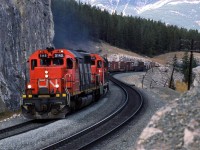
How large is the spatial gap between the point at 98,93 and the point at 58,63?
792cm

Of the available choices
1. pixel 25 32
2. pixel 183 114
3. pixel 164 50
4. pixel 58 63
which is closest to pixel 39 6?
pixel 25 32

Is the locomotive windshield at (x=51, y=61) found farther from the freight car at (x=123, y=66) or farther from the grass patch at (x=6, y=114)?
the freight car at (x=123, y=66)

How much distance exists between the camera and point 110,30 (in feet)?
476

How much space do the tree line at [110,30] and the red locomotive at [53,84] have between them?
9745 cm

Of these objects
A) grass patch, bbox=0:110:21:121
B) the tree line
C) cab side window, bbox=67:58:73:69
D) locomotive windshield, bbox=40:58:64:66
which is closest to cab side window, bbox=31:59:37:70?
locomotive windshield, bbox=40:58:64:66

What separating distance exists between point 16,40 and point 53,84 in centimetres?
1081

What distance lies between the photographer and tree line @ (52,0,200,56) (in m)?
126

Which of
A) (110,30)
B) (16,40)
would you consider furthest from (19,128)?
(110,30)

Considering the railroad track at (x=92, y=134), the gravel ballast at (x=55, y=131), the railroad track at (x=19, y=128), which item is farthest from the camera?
the railroad track at (x=19, y=128)

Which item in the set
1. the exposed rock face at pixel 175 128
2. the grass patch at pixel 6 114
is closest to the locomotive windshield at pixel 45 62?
the grass patch at pixel 6 114

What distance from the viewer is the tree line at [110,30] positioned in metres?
126

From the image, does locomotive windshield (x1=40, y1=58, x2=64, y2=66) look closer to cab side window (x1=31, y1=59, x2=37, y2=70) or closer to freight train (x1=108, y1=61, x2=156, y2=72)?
cab side window (x1=31, y1=59, x2=37, y2=70)

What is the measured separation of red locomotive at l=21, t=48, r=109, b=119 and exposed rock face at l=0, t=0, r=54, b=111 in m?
3.34

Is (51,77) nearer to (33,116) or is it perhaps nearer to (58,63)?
(58,63)
